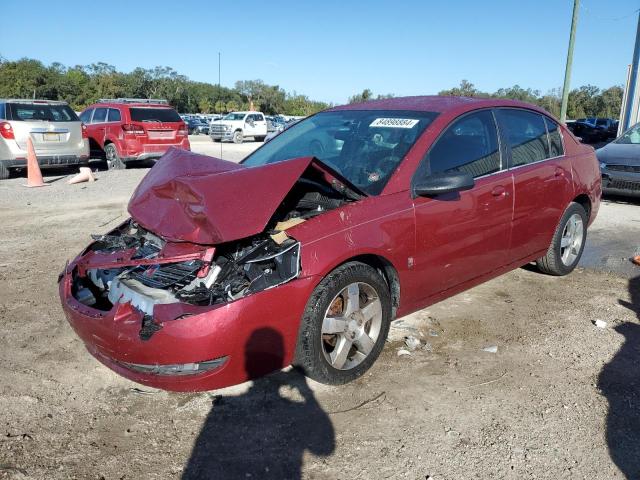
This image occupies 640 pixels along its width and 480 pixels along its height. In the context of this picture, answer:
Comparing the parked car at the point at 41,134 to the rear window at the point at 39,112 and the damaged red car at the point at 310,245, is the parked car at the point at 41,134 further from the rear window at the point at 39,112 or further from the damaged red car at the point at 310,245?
the damaged red car at the point at 310,245

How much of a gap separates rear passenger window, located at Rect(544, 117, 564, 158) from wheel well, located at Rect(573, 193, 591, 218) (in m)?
0.51

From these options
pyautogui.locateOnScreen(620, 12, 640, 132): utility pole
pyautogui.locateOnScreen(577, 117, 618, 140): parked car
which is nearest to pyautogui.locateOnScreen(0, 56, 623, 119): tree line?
pyautogui.locateOnScreen(577, 117, 618, 140): parked car

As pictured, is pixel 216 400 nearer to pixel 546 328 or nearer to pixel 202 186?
pixel 202 186

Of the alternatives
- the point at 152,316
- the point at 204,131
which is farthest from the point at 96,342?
the point at 204,131

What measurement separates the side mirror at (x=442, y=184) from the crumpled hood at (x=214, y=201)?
80 centimetres

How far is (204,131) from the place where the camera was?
41156 millimetres

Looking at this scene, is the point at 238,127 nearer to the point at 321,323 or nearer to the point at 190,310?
the point at 321,323

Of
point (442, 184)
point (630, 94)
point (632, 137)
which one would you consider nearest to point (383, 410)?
point (442, 184)

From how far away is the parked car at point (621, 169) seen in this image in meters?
9.24

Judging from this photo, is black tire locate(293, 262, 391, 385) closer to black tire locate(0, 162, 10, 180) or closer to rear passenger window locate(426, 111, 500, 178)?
rear passenger window locate(426, 111, 500, 178)

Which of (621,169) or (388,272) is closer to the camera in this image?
(388,272)

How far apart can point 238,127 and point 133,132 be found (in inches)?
672

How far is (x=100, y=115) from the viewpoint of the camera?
1465 cm

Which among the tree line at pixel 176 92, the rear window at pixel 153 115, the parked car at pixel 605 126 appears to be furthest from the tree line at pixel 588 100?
the rear window at pixel 153 115
